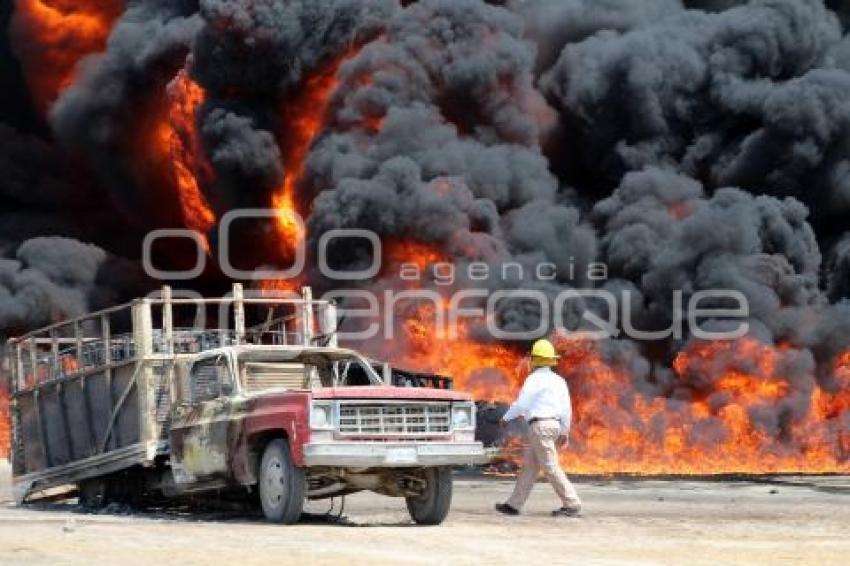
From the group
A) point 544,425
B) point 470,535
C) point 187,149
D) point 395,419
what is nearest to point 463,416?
point 395,419

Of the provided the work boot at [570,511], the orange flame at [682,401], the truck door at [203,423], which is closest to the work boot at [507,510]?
the work boot at [570,511]

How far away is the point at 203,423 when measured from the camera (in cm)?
1869

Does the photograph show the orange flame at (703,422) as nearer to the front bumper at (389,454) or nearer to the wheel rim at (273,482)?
the front bumper at (389,454)

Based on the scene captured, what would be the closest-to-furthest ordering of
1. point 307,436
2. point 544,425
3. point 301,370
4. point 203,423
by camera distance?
point 307,436 < point 544,425 < point 203,423 < point 301,370

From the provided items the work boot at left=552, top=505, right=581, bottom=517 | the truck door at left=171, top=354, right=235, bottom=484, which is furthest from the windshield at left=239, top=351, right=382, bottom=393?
the work boot at left=552, top=505, right=581, bottom=517

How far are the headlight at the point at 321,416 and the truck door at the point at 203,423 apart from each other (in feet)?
5.92

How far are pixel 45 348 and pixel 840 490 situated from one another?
43.1 feet

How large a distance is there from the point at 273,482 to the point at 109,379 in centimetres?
428

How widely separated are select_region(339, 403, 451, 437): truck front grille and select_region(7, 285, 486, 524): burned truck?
16mm

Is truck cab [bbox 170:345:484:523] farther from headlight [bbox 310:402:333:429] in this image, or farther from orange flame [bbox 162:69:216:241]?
orange flame [bbox 162:69:216:241]

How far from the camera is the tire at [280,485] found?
16.8 meters

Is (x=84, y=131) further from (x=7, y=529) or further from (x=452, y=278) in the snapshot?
(x=7, y=529)

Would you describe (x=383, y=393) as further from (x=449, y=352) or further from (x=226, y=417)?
(x=449, y=352)

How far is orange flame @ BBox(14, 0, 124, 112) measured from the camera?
52062 mm
